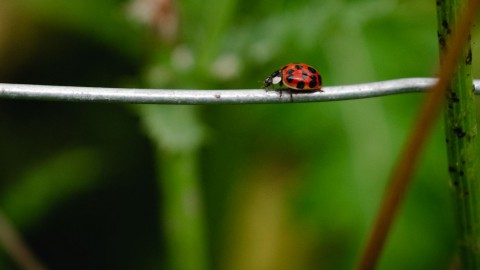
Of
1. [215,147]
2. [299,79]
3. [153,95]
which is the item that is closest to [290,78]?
[299,79]

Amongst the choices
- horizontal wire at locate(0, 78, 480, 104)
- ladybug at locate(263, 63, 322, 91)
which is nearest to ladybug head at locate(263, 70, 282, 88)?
ladybug at locate(263, 63, 322, 91)

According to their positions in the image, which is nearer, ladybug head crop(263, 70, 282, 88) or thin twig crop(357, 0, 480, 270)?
thin twig crop(357, 0, 480, 270)

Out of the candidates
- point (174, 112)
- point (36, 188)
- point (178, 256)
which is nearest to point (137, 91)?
point (174, 112)

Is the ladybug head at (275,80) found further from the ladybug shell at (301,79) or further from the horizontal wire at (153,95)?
the horizontal wire at (153,95)

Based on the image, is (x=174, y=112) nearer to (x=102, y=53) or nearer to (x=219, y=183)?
(x=219, y=183)

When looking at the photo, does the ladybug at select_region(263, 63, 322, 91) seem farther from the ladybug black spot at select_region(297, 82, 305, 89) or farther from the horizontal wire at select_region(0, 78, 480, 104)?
the horizontal wire at select_region(0, 78, 480, 104)

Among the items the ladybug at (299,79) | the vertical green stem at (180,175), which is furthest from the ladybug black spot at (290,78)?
the vertical green stem at (180,175)

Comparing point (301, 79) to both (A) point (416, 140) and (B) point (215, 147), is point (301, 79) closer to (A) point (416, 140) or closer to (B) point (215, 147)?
(A) point (416, 140)
